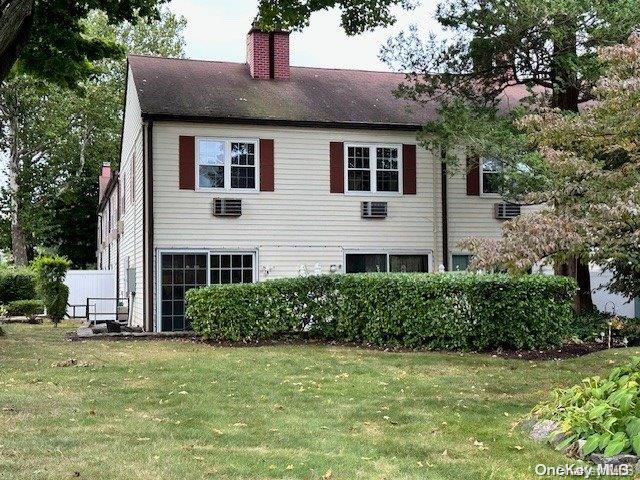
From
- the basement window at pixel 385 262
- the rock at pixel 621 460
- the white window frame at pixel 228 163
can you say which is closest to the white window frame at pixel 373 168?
the basement window at pixel 385 262

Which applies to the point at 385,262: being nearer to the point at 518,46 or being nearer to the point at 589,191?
the point at 518,46

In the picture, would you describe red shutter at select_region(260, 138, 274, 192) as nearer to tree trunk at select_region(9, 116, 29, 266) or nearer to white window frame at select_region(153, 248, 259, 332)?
white window frame at select_region(153, 248, 259, 332)

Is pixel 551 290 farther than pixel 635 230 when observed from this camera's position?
Yes

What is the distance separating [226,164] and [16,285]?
15971 millimetres

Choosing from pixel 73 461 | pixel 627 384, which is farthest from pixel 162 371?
pixel 627 384

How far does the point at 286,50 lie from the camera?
67.3 feet

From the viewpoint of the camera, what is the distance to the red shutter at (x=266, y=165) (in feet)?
58.6

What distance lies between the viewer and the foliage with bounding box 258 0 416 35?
53.5ft

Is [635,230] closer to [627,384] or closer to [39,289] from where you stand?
[627,384]

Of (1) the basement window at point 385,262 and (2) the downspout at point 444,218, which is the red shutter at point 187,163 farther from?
(2) the downspout at point 444,218

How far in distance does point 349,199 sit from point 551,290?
6631 millimetres

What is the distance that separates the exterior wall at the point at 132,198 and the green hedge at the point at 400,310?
4603 mm

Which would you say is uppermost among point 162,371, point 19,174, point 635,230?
point 19,174

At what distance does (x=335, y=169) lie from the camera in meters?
18.4
